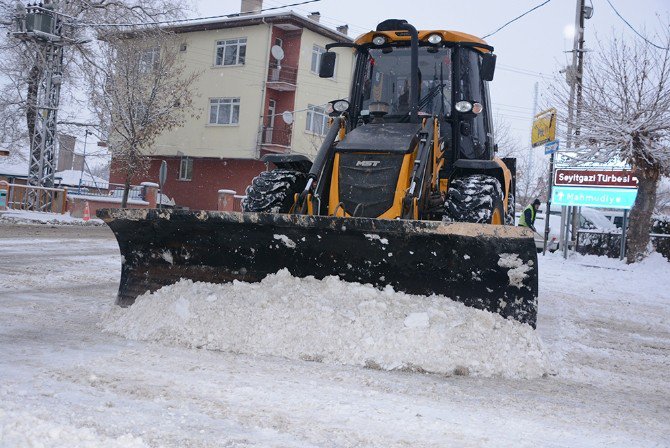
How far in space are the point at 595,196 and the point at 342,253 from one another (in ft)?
44.0

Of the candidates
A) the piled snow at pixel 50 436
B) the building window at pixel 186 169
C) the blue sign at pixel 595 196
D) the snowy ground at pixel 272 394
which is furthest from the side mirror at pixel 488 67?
the building window at pixel 186 169

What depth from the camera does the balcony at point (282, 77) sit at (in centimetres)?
3164

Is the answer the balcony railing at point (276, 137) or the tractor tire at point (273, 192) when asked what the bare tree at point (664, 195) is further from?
the tractor tire at point (273, 192)

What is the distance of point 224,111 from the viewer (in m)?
32.6

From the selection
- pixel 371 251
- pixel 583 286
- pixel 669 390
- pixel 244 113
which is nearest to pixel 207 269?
pixel 371 251

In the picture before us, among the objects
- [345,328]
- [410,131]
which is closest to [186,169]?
[410,131]

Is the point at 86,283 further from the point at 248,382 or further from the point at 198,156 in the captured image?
the point at 198,156

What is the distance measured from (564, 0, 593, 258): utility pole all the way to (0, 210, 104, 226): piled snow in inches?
574

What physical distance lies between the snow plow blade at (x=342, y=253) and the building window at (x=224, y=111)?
1060 inches

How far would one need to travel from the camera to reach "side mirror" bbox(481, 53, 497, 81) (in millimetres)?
6449

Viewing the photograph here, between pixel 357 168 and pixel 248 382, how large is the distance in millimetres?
2477

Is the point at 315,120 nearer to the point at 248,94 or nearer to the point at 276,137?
the point at 276,137

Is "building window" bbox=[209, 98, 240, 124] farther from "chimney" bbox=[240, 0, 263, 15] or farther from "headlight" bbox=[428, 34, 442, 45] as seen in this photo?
"headlight" bbox=[428, 34, 442, 45]

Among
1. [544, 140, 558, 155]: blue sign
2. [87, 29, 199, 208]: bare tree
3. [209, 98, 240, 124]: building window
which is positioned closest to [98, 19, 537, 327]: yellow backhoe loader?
[544, 140, 558, 155]: blue sign
